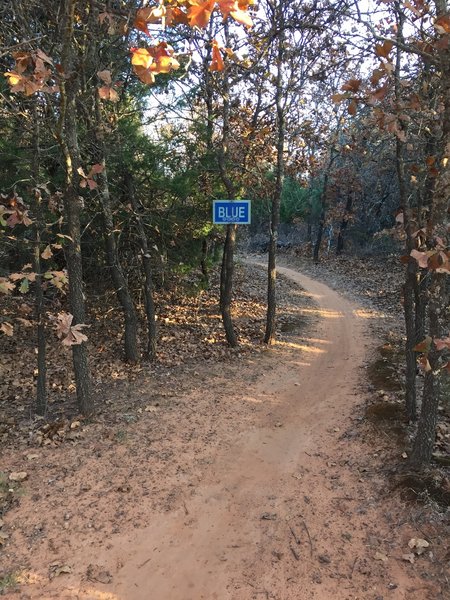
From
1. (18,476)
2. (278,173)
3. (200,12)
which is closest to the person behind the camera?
(200,12)

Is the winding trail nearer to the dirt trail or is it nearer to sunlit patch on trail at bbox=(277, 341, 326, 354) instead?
the dirt trail

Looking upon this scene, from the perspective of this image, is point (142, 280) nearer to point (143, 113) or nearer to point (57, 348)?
point (57, 348)

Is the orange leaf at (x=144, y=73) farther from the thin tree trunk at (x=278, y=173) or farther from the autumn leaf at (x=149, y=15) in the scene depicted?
the thin tree trunk at (x=278, y=173)

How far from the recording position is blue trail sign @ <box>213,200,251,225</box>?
10.1 m

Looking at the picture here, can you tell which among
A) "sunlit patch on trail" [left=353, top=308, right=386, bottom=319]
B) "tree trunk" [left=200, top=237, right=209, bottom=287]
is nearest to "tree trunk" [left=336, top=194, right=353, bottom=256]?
"sunlit patch on trail" [left=353, top=308, right=386, bottom=319]

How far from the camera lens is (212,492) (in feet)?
18.5

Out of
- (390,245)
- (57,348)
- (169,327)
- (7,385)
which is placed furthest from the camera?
(390,245)

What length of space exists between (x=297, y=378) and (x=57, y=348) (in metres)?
5.73

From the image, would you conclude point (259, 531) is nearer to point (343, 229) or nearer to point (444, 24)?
point (444, 24)

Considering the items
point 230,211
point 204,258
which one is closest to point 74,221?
point 230,211

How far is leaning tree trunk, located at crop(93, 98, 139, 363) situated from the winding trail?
3.56 meters

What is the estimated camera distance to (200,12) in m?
1.83

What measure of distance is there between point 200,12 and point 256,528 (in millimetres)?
4987

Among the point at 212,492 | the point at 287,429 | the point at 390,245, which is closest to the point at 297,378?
the point at 287,429
